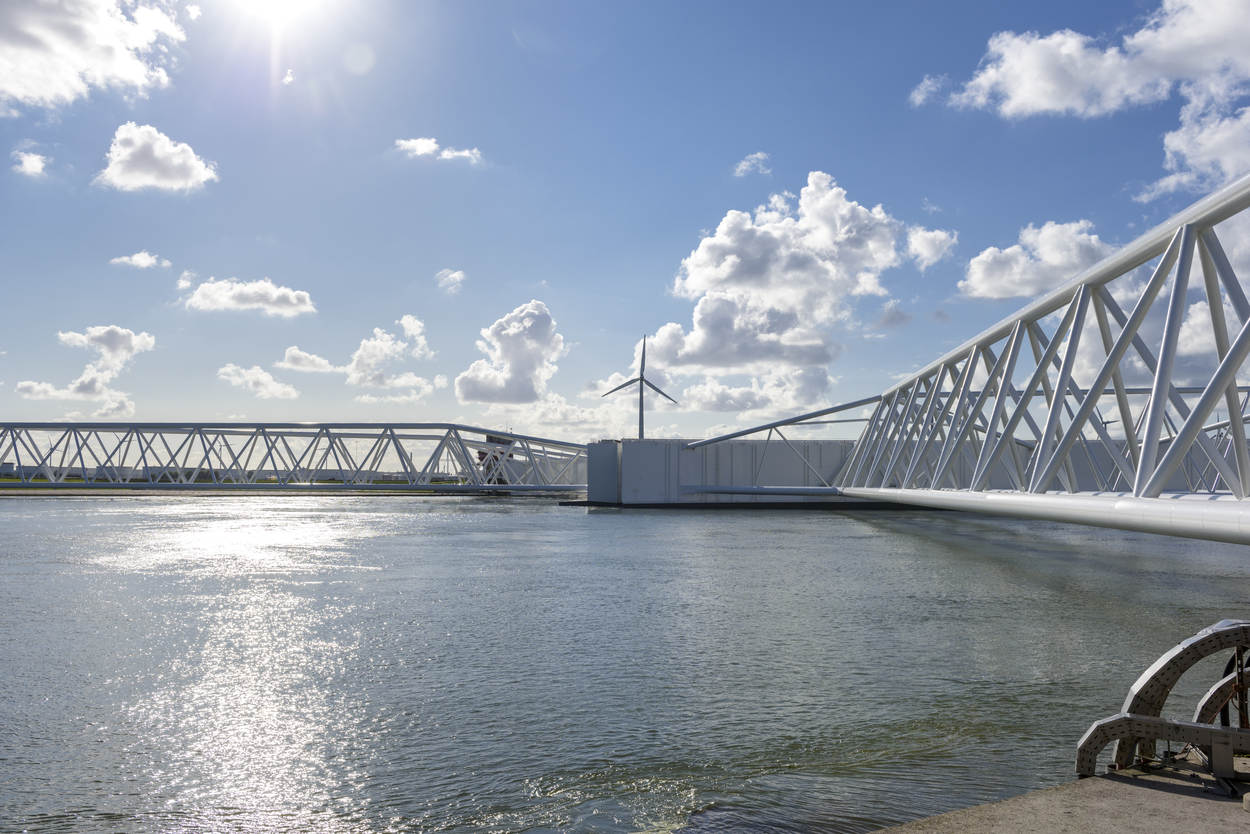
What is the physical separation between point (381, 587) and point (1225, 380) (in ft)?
60.8

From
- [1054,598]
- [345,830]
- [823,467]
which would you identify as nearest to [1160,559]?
[1054,598]

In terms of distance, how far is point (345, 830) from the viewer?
746 centimetres

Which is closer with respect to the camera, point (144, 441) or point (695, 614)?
point (695, 614)

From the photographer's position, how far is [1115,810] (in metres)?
6.82

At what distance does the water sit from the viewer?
26.8 feet

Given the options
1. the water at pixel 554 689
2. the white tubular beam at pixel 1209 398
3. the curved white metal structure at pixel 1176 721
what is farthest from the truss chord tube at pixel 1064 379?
the curved white metal structure at pixel 1176 721

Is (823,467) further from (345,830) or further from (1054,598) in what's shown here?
(345,830)

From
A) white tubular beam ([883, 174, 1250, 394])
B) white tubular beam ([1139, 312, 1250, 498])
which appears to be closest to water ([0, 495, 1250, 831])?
white tubular beam ([1139, 312, 1250, 498])

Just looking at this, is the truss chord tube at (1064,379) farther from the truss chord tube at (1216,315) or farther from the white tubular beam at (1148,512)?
the truss chord tube at (1216,315)

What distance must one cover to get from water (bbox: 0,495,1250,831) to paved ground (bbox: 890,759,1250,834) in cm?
95

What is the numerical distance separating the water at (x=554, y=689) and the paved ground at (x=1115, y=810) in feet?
3.11

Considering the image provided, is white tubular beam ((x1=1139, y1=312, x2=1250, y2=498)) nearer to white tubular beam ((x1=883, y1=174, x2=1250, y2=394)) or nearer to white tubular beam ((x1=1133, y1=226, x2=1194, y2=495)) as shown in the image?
white tubular beam ((x1=1133, y1=226, x2=1194, y2=495))

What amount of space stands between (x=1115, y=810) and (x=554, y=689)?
7.13 m

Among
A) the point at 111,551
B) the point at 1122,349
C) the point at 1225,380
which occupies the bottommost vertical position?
the point at 111,551
